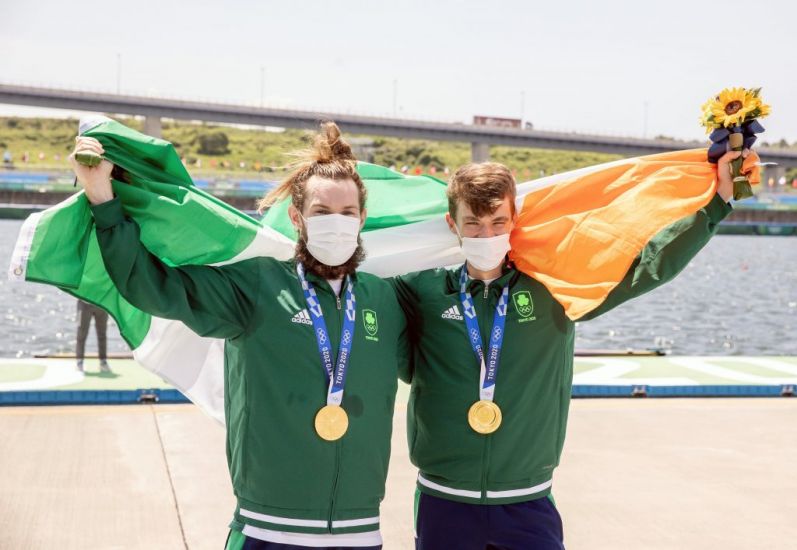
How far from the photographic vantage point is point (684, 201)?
4020 mm

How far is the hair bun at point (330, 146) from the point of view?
348 centimetres

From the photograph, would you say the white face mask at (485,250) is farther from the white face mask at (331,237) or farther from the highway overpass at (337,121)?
the highway overpass at (337,121)

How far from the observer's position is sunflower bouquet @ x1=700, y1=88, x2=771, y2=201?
12.3ft

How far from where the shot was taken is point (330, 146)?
3492 millimetres

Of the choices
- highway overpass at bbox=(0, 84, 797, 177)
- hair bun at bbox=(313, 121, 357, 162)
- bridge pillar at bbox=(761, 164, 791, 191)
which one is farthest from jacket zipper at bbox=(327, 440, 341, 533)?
bridge pillar at bbox=(761, 164, 791, 191)

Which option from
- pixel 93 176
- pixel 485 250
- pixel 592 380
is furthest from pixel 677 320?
pixel 93 176

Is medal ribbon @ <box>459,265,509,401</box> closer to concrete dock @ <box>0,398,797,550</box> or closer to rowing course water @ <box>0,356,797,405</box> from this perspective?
concrete dock @ <box>0,398,797,550</box>

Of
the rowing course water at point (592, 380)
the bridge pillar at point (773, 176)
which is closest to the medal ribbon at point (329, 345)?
the rowing course water at point (592, 380)

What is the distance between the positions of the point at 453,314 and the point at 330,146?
74cm

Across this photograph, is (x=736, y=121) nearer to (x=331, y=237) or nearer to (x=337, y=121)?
A: (x=331, y=237)

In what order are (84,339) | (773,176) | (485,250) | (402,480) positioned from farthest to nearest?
(773,176) < (84,339) < (402,480) < (485,250)

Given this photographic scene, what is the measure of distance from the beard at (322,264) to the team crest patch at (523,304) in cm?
63

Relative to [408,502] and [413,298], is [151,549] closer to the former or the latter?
[408,502]

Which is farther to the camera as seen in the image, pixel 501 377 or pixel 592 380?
pixel 592 380
